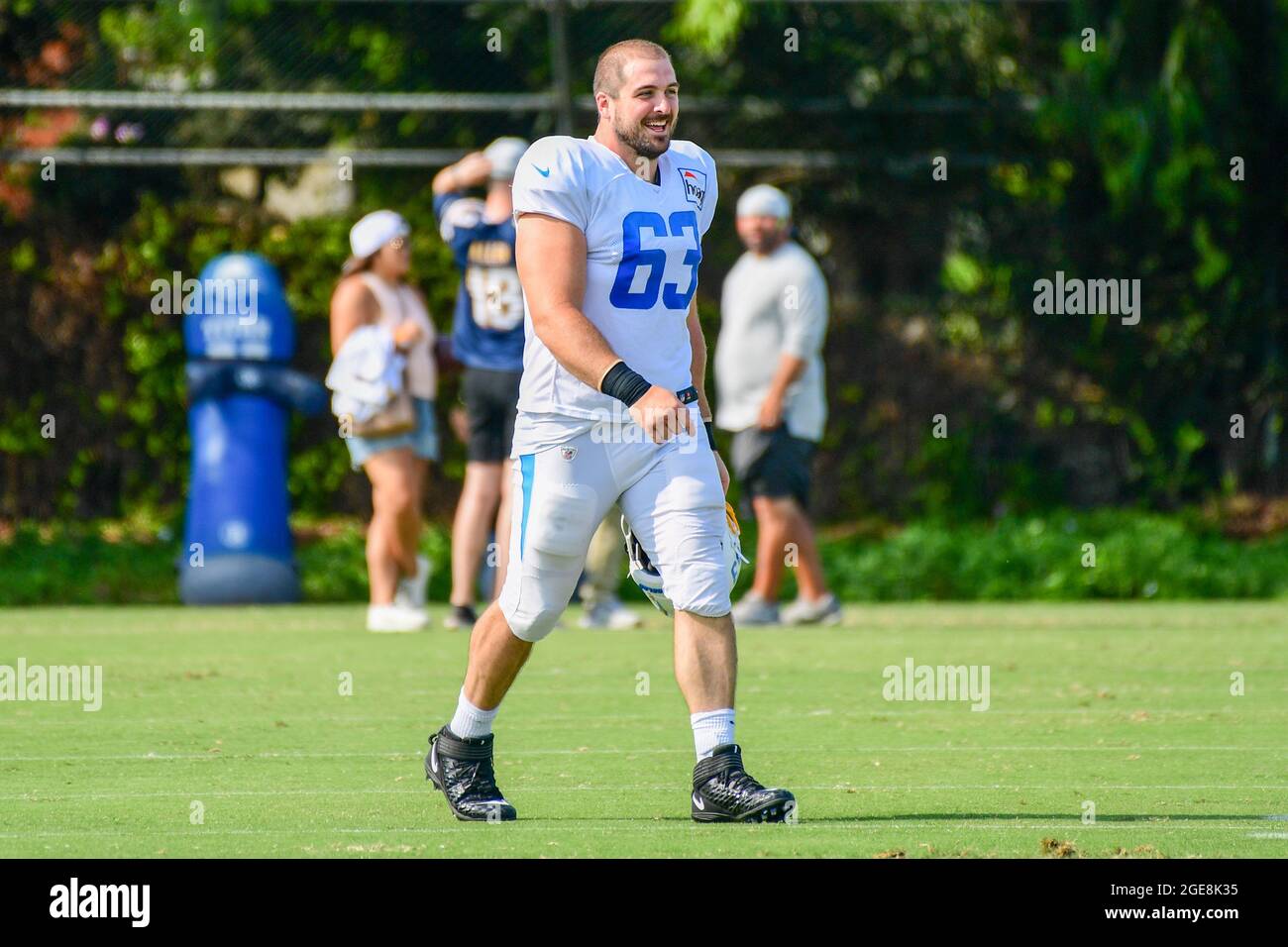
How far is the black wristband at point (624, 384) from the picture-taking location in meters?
5.93

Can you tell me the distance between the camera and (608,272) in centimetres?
623

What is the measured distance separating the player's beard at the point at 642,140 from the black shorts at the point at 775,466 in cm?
612

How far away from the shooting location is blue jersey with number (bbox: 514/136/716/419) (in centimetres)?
618

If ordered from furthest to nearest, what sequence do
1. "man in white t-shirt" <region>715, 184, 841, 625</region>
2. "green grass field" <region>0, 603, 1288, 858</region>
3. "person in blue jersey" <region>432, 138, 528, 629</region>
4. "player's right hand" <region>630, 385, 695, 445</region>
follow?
"man in white t-shirt" <region>715, 184, 841, 625</region> → "person in blue jersey" <region>432, 138, 528, 629</region> → "player's right hand" <region>630, 385, 695, 445</region> → "green grass field" <region>0, 603, 1288, 858</region>

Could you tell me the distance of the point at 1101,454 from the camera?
16.7 metres

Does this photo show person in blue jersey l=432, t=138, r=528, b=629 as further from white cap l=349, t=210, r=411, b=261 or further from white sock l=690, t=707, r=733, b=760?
white sock l=690, t=707, r=733, b=760

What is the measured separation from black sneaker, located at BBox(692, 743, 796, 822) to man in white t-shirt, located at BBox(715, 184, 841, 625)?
6.16 meters

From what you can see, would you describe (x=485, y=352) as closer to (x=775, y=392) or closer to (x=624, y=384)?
(x=775, y=392)

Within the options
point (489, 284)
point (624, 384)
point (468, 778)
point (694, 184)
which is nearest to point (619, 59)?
point (694, 184)

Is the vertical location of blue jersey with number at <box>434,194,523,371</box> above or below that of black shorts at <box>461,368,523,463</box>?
above

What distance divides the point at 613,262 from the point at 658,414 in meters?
0.58

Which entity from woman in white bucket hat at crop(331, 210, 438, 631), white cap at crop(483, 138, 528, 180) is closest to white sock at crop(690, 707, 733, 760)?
woman in white bucket hat at crop(331, 210, 438, 631)
